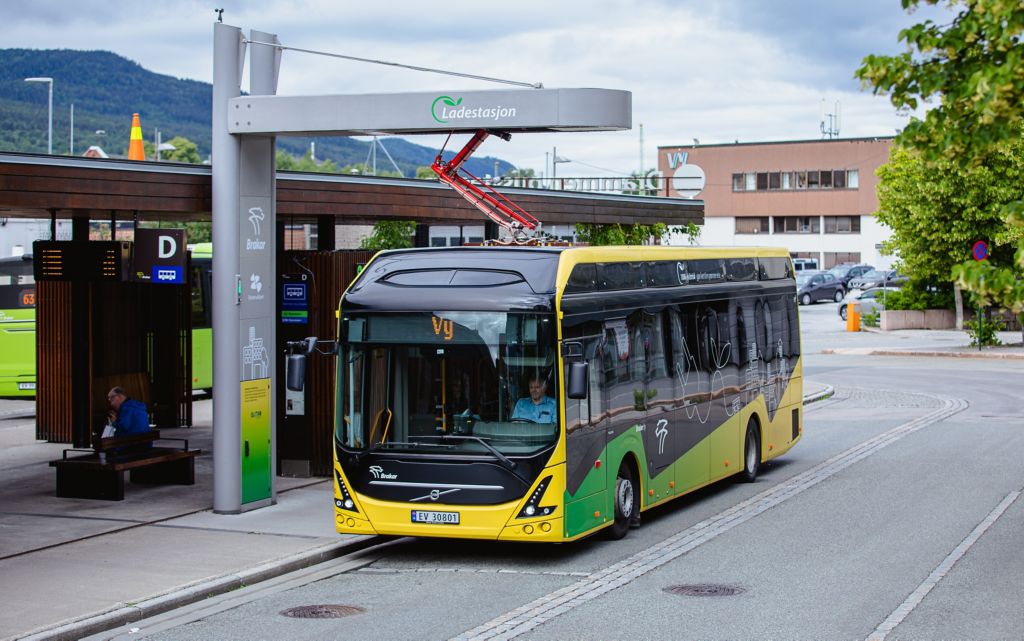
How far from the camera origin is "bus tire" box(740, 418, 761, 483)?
Result: 709 inches

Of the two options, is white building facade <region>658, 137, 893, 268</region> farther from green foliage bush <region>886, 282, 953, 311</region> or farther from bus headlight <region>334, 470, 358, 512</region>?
bus headlight <region>334, 470, 358, 512</region>

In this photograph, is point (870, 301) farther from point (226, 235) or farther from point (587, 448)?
point (587, 448)

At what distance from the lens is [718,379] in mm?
16734

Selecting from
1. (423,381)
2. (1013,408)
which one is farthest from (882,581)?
(1013,408)

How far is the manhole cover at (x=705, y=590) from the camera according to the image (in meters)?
11.0

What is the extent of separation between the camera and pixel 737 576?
38.7 ft

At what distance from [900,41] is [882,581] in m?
4.59

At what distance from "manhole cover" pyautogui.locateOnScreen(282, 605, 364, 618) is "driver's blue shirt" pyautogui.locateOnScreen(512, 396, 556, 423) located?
2.47 meters

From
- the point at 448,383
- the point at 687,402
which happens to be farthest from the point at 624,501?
the point at 448,383

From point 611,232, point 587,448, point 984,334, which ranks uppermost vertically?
point 611,232

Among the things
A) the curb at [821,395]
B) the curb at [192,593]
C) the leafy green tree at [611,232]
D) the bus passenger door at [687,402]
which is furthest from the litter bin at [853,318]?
the curb at [192,593]

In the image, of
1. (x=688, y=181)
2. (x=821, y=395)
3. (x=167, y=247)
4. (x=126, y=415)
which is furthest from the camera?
(x=688, y=181)

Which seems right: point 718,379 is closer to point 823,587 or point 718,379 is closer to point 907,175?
point 823,587

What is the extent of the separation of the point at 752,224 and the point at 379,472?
82215 millimetres
